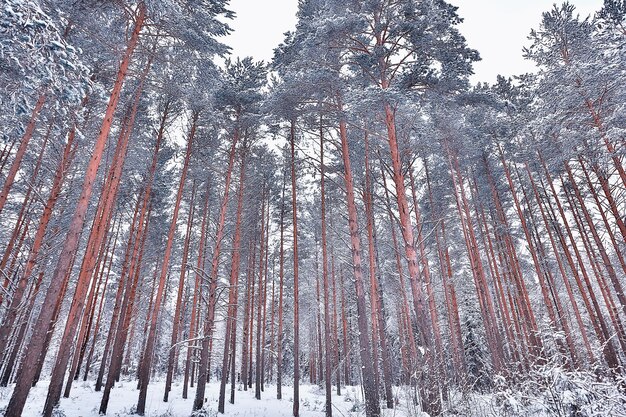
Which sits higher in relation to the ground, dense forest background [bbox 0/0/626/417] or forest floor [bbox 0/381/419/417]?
dense forest background [bbox 0/0/626/417]

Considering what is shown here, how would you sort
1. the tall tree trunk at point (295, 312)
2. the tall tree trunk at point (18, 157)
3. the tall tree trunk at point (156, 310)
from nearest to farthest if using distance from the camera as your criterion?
the tall tree trunk at point (18, 157) < the tall tree trunk at point (156, 310) < the tall tree trunk at point (295, 312)

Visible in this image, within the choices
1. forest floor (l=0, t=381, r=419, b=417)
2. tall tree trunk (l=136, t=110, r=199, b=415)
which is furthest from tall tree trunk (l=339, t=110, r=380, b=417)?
tall tree trunk (l=136, t=110, r=199, b=415)

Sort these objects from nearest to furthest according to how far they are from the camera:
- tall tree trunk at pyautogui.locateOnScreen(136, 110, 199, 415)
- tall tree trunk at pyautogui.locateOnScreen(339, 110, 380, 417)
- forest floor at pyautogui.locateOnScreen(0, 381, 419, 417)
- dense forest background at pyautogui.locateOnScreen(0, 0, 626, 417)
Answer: dense forest background at pyautogui.locateOnScreen(0, 0, 626, 417) < tall tree trunk at pyautogui.locateOnScreen(339, 110, 380, 417) < forest floor at pyautogui.locateOnScreen(0, 381, 419, 417) < tall tree trunk at pyautogui.locateOnScreen(136, 110, 199, 415)

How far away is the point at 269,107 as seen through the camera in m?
10.6

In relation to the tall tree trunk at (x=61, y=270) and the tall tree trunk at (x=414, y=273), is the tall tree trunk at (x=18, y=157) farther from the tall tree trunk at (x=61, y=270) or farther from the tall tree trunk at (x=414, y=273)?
the tall tree trunk at (x=414, y=273)

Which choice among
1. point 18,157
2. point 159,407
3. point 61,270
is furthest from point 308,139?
point 159,407

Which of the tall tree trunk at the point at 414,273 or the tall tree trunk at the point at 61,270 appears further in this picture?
the tall tree trunk at the point at 61,270

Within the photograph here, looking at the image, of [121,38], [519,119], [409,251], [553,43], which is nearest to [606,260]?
[519,119]

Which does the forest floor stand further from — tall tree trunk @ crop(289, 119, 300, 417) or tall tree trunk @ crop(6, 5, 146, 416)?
tall tree trunk @ crop(6, 5, 146, 416)

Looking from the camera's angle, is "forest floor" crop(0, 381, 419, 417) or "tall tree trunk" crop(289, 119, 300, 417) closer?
"forest floor" crop(0, 381, 419, 417)

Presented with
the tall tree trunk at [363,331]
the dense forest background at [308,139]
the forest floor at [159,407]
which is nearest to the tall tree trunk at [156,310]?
the dense forest background at [308,139]

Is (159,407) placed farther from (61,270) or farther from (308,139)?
(308,139)

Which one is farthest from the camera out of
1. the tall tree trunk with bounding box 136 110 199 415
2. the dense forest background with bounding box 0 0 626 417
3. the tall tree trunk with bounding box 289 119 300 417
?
the tall tree trunk with bounding box 289 119 300 417

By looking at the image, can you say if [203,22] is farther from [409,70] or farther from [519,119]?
[519,119]
